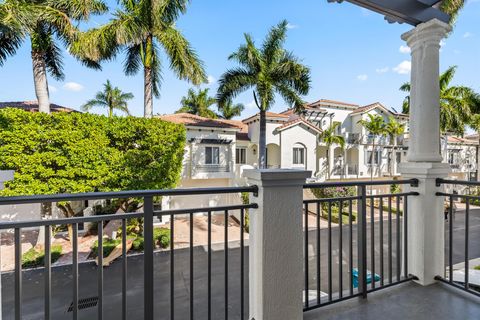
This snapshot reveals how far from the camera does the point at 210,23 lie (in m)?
7.61

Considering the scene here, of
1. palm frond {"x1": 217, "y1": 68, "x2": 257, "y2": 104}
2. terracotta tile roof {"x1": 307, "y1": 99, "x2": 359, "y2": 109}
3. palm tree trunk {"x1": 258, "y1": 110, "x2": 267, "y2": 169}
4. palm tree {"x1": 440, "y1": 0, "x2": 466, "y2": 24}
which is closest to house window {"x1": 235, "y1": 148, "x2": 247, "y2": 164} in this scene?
palm tree trunk {"x1": 258, "y1": 110, "x2": 267, "y2": 169}

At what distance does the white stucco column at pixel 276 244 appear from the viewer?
1.71 m

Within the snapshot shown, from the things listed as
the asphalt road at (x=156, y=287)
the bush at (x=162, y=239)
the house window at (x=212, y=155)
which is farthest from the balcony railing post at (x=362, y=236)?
the house window at (x=212, y=155)

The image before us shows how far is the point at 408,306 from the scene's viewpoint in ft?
7.19

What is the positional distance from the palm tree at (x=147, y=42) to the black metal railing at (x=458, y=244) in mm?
11102

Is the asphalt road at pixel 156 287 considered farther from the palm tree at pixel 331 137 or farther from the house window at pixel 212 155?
the palm tree at pixel 331 137

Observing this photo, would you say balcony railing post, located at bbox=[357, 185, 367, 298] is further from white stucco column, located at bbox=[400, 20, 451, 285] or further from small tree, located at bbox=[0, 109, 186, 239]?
small tree, located at bbox=[0, 109, 186, 239]

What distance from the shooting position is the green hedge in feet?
29.1

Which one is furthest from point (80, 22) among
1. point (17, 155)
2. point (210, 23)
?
point (210, 23)

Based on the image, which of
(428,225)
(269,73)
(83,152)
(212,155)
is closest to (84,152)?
(83,152)

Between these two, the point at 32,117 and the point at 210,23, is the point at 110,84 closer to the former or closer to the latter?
the point at 32,117

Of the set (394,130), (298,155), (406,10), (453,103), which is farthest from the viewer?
(394,130)

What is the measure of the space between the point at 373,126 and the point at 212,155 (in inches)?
478

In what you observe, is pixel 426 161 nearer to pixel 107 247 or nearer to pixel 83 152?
pixel 107 247
